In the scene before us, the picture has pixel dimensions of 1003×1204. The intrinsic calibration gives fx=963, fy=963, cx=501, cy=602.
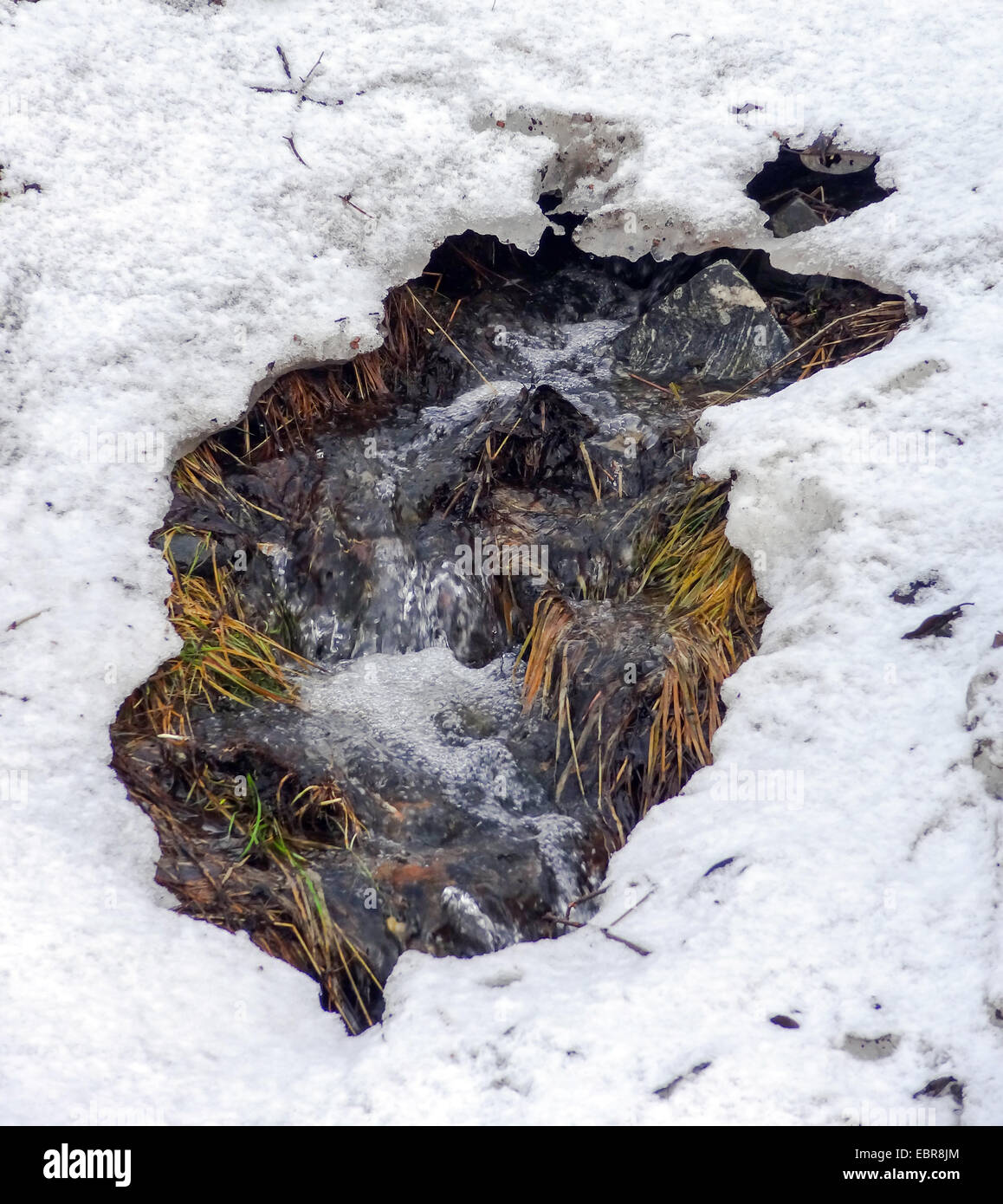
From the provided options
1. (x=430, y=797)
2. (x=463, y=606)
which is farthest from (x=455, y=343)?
(x=430, y=797)

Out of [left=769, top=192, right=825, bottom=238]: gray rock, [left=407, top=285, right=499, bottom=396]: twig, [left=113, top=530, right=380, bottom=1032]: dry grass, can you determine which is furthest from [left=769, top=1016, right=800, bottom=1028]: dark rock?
[left=769, top=192, right=825, bottom=238]: gray rock

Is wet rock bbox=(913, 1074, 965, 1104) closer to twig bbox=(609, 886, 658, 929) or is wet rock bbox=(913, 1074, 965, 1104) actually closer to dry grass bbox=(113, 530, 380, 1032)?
twig bbox=(609, 886, 658, 929)

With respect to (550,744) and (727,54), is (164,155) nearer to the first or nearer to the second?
(727,54)

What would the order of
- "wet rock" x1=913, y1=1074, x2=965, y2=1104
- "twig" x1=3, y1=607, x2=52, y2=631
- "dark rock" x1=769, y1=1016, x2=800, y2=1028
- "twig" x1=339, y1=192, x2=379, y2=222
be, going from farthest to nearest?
"twig" x1=339, y1=192, x2=379, y2=222, "twig" x1=3, y1=607, x2=52, y2=631, "dark rock" x1=769, y1=1016, x2=800, y2=1028, "wet rock" x1=913, y1=1074, x2=965, y2=1104

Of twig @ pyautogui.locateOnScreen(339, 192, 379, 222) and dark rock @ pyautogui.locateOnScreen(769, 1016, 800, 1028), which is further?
twig @ pyautogui.locateOnScreen(339, 192, 379, 222)

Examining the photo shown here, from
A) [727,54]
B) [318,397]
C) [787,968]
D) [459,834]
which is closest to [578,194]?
[727,54]

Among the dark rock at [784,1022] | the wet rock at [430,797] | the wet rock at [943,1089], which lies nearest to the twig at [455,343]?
the wet rock at [430,797]

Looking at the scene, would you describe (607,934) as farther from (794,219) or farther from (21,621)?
(794,219)

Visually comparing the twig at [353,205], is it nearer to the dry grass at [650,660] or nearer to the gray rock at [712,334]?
the gray rock at [712,334]
